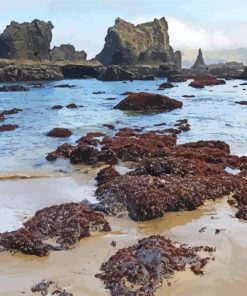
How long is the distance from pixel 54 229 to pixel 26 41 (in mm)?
138754

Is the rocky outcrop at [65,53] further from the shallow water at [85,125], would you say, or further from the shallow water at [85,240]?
the shallow water at [85,240]

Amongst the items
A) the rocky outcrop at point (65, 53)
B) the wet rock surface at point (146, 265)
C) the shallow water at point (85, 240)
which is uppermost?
the rocky outcrop at point (65, 53)

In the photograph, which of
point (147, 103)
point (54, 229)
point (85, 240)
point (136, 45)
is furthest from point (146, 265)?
point (136, 45)

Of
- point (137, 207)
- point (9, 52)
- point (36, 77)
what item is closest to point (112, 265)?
point (137, 207)

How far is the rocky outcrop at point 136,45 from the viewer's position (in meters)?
164

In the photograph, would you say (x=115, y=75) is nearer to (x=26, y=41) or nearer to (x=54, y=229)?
(x=26, y=41)

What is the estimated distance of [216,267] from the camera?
27.3 feet

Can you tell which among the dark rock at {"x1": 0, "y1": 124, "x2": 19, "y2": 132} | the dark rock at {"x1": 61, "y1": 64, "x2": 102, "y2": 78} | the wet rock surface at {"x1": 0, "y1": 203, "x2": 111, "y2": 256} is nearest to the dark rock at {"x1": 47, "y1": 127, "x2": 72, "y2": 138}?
the dark rock at {"x1": 0, "y1": 124, "x2": 19, "y2": 132}

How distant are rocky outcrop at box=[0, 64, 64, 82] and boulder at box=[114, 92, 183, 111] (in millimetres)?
66436

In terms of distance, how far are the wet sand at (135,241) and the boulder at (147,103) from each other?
2640cm

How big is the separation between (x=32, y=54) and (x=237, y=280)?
141m

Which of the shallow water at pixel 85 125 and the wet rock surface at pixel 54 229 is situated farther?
the shallow water at pixel 85 125

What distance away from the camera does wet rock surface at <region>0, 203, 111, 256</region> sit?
9180mm

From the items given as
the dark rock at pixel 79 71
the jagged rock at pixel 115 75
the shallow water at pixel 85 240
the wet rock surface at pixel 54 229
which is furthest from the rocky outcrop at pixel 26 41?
the wet rock surface at pixel 54 229
